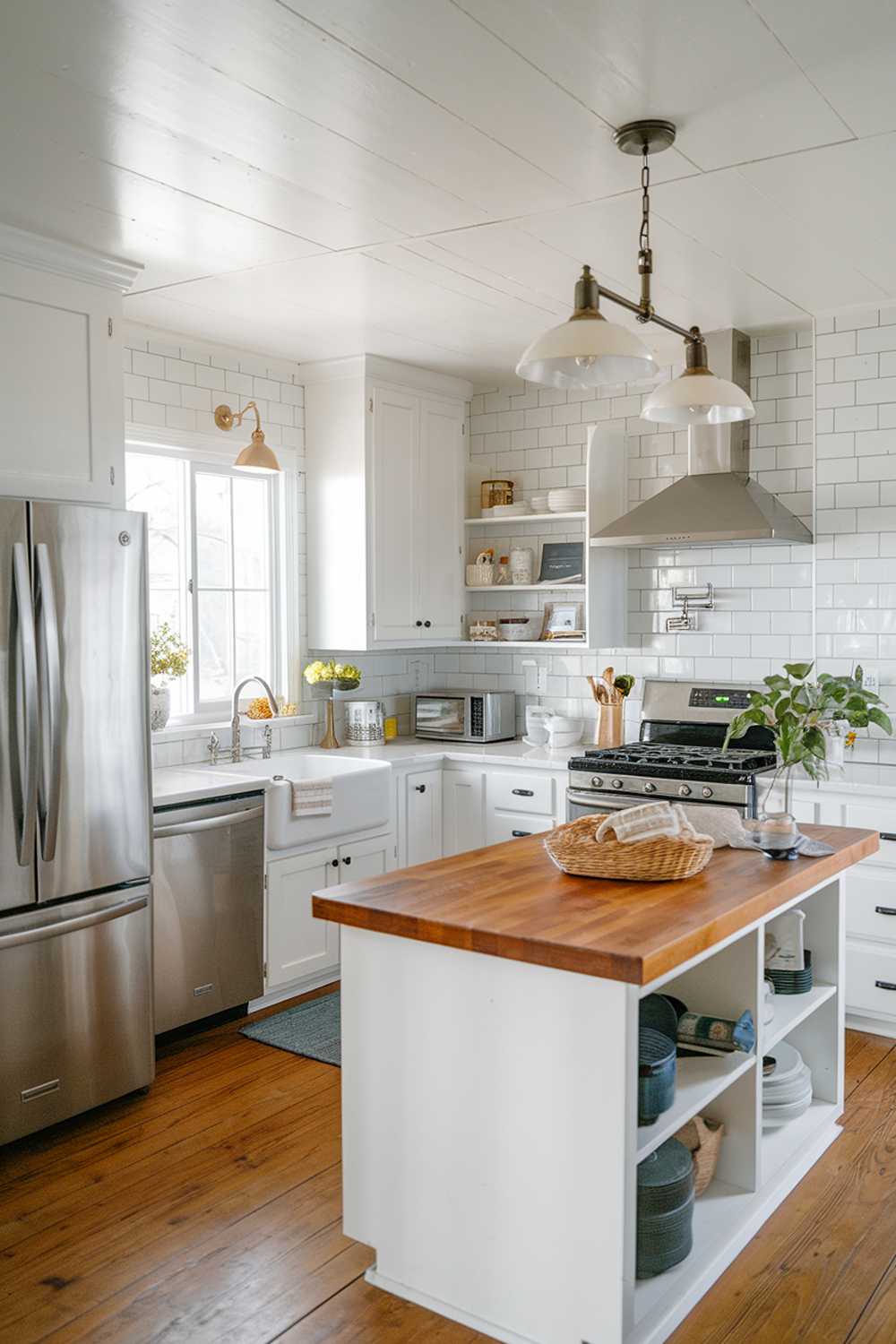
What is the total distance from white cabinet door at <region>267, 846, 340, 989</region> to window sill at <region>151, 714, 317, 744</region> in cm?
73

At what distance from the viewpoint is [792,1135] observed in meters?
3.24

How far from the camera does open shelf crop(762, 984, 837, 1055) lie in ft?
9.75

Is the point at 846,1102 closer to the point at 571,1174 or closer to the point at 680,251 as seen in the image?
the point at 571,1174

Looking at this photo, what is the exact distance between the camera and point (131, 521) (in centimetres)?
361

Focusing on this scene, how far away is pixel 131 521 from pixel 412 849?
2239 mm

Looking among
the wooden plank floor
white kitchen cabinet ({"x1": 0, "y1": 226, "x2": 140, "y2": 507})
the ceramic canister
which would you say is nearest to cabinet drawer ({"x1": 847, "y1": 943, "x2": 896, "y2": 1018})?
the wooden plank floor

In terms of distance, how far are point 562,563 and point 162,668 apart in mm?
2098

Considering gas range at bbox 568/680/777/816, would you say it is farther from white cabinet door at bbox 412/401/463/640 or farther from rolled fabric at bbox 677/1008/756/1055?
rolled fabric at bbox 677/1008/756/1055

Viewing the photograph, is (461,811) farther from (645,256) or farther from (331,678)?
(645,256)

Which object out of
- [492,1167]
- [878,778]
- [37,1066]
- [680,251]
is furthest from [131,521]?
[878,778]

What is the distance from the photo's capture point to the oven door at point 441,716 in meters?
5.67

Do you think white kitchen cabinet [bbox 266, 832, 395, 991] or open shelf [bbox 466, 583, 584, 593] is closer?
white kitchen cabinet [bbox 266, 832, 395, 991]

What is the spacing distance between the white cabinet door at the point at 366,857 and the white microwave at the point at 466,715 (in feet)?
2.61

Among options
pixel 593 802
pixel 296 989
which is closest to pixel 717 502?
pixel 593 802
